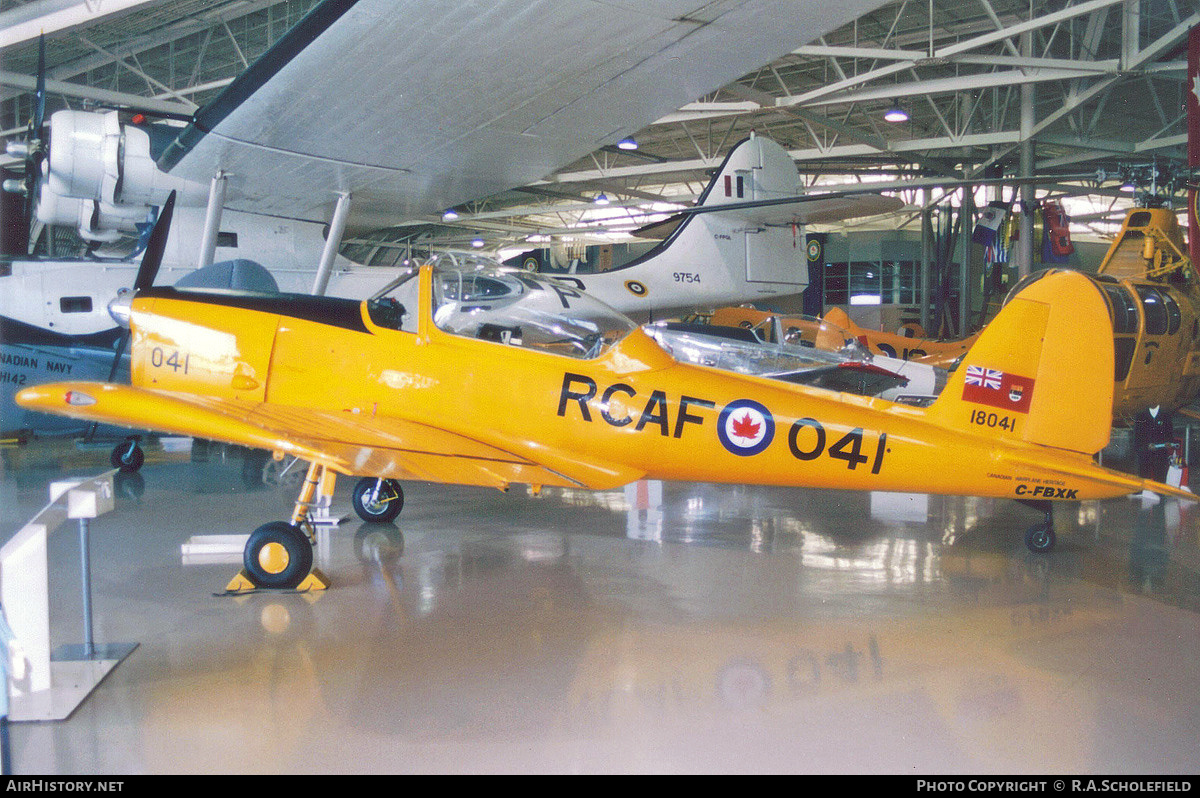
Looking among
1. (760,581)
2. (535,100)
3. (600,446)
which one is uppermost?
(535,100)

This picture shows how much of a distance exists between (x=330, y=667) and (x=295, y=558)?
1064mm

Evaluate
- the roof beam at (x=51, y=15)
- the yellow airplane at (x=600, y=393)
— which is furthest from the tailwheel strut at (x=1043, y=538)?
the roof beam at (x=51, y=15)

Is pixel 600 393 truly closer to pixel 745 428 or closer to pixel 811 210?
pixel 745 428

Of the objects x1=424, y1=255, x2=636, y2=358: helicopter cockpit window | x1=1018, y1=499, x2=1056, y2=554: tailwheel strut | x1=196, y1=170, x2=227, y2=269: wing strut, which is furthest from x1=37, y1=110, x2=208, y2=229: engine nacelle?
x1=1018, y1=499, x2=1056, y2=554: tailwheel strut

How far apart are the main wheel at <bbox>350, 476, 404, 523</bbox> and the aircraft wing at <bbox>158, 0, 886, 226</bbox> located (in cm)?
280

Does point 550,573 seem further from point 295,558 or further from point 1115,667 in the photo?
point 1115,667

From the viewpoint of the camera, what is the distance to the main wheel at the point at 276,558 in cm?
400

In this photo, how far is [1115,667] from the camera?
10.5 ft

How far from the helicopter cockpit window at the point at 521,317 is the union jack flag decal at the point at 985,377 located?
1.89 meters

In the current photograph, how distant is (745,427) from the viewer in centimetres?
446

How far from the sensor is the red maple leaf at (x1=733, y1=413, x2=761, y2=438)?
446 centimetres
